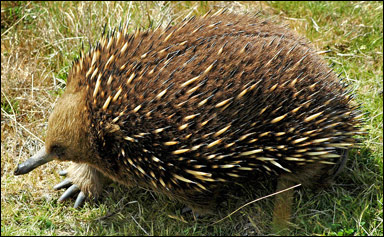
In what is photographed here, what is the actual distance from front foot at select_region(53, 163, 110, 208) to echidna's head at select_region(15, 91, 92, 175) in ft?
1.57

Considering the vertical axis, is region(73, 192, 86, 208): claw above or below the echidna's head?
below

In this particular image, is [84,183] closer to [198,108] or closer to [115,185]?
[115,185]

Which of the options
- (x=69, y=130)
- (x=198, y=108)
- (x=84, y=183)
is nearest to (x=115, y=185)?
(x=84, y=183)

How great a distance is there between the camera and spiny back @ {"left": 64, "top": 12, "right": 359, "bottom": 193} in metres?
2.59

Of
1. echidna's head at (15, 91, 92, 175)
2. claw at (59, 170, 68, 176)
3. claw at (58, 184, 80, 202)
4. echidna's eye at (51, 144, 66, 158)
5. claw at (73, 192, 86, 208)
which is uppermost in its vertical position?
echidna's head at (15, 91, 92, 175)

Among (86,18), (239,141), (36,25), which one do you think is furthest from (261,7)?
(239,141)

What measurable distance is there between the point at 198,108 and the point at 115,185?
1.09m

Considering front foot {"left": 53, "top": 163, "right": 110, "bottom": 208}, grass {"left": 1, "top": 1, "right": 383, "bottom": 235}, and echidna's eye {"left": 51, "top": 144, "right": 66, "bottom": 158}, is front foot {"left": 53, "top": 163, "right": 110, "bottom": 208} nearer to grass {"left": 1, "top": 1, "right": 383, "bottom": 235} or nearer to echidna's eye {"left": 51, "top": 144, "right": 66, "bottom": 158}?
grass {"left": 1, "top": 1, "right": 383, "bottom": 235}

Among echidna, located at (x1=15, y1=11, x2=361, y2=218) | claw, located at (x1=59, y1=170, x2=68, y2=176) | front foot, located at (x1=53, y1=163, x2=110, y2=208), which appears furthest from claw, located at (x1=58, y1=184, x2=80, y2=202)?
echidna, located at (x1=15, y1=11, x2=361, y2=218)

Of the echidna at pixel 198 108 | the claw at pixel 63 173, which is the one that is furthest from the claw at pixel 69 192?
the echidna at pixel 198 108

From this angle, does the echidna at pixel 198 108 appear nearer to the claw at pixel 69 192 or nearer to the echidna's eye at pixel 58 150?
the echidna's eye at pixel 58 150

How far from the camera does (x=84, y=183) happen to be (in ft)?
10.8

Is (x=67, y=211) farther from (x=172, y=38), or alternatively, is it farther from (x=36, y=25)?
(x=36, y=25)

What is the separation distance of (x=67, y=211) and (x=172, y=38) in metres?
1.33
